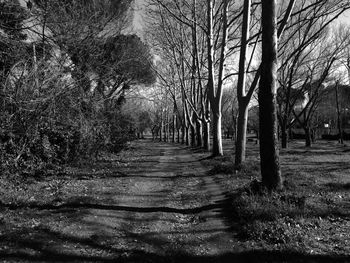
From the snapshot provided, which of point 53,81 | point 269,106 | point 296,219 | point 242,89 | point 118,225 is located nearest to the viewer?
point 296,219

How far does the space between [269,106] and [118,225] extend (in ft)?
14.6

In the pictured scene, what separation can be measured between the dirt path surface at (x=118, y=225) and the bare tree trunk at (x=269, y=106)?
A: 4.50 feet

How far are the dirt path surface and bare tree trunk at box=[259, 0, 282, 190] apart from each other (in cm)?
137

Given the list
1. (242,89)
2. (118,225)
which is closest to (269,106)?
(118,225)

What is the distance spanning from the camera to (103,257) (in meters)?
4.72

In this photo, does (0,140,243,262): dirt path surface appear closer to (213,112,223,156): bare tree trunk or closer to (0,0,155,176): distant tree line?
(0,0,155,176): distant tree line

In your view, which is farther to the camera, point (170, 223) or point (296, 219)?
point (170, 223)

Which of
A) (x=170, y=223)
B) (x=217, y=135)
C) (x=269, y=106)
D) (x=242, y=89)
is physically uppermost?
(x=242, y=89)

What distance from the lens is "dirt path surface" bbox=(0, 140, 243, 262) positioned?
4.87 metres

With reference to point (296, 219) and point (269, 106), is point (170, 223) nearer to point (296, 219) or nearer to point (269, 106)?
point (296, 219)

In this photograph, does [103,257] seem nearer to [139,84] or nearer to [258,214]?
[258,214]

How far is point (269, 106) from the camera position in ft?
26.7

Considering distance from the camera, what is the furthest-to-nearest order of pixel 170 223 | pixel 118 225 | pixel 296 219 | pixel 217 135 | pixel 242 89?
pixel 217 135 → pixel 242 89 → pixel 170 223 → pixel 118 225 → pixel 296 219

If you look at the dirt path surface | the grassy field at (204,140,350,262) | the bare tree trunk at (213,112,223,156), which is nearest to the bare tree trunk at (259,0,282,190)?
the grassy field at (204,140,350,262)
